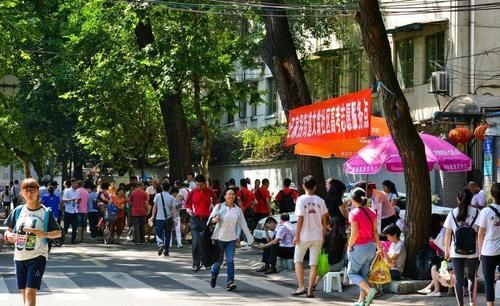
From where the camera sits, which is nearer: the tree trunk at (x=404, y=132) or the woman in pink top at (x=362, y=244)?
the woman in pink top at (x=362, y=244)

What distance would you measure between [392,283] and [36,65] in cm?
2948

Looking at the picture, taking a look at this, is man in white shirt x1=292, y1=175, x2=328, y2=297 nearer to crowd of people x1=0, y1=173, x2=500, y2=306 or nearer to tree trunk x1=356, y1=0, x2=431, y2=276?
crowd of people x1=0, y1=173, x2=500, y2=306

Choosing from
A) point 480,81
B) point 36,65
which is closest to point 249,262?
point 480,81

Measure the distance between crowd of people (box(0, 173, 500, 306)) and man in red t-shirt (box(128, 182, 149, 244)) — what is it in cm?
3

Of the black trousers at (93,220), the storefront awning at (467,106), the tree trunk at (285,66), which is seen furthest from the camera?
the black trousers at (93,220)

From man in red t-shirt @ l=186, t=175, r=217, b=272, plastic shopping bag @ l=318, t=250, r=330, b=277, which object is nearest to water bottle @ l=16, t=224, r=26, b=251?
plastic shopping bag @ l=318, t=250, r=330, b=277

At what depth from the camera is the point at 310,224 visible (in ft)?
50.5

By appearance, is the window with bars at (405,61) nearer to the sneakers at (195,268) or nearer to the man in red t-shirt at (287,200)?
the man in red t-shirt at (287,200)

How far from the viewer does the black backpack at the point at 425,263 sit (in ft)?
52.7

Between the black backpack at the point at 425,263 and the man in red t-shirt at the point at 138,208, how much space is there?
40.5 ft

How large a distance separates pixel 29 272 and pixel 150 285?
576 cm

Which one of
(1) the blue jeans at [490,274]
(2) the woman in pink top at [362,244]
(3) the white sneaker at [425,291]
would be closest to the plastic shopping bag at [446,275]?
(3) the white sneaker at [425,291]

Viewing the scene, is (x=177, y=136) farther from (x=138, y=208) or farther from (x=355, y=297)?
(x=355, y=297)

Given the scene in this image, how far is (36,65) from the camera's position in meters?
42.3
